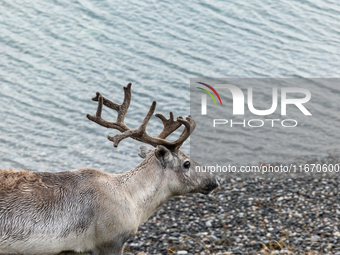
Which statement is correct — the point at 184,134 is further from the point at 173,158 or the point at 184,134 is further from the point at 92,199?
the point at 92,199

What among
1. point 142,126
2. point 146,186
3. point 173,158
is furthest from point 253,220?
point 142,126

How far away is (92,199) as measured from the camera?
5.45m

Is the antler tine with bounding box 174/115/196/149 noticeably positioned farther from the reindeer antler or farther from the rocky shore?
A: the rocky shore

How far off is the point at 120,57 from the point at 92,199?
1145cm

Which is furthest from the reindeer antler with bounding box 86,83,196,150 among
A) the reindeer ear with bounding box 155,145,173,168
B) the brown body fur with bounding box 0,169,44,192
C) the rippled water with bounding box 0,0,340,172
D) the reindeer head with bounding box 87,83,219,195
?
the rippled water with bounding box 0,0,340,172

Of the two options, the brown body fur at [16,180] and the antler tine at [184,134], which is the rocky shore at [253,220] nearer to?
the antler tine at [184,134]

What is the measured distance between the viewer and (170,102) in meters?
14.0

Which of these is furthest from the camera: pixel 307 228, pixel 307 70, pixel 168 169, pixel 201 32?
pixel 201 32

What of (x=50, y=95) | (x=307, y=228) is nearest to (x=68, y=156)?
(x=50, y=95)

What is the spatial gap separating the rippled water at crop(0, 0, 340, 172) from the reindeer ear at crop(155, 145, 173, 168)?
5343 mm

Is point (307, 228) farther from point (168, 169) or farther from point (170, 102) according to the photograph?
point (170, 102)

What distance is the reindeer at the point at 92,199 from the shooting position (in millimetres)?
4961

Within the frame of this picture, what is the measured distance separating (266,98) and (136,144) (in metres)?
4.58

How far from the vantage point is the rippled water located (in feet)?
41.0
